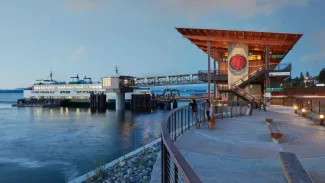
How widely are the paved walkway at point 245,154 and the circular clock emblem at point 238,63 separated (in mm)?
24067

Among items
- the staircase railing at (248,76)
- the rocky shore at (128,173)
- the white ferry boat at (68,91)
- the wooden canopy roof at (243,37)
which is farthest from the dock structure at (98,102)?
the rocky shore at (128,173)

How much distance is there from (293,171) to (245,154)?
3386 mm

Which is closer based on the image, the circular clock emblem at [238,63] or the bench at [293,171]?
the bench at [293,171]

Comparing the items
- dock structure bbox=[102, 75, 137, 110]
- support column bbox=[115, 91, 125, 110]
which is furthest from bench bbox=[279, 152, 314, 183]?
support column bbox=[115, 91, 125, 110]

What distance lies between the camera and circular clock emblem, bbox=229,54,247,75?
3681cm

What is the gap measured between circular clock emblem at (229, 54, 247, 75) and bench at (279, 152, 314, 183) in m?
31.5

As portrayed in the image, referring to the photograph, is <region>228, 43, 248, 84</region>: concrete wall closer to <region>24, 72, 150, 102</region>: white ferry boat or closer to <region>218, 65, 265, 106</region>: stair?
<region>218, 65, 265, 106</region>: stair

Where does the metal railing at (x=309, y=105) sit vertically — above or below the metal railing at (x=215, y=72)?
below

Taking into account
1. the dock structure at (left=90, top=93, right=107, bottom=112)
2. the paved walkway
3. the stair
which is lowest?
the dock structure at (left=90, top=93, right=107, bottom=112)

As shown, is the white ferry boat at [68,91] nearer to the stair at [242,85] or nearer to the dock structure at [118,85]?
the dock structure at [118,85]

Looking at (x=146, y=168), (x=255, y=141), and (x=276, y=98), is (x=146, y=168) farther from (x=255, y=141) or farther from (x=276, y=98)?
(x=276, y=98)

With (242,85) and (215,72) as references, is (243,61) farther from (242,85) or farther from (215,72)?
(215,72)

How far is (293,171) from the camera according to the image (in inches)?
226

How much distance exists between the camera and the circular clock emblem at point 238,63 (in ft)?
121
